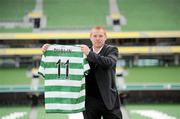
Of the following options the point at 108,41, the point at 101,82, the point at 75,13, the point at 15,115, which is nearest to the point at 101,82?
the point at 101,82

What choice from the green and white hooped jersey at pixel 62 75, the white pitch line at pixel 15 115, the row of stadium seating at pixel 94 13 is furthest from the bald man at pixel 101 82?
the row of stadium seating at pixel 94 13

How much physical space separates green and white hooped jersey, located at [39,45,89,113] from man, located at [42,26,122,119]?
139 mm

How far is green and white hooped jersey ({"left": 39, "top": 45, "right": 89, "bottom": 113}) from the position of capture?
421 centimetres

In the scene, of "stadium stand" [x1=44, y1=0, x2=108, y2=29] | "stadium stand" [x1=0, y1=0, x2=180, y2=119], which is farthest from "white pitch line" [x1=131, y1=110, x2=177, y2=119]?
"stadium stand" [x1=44, y1=0, x2=108, y2=29]

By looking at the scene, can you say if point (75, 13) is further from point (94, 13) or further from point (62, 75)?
point (62, 75)

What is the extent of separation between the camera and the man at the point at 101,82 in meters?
3.97

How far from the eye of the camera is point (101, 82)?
398 centimetres

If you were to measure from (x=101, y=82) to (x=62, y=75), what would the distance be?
489 mm

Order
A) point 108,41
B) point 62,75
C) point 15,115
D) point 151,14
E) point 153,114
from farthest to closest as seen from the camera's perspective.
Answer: point 151,14 → point 108,41 → point 15,115 → point 153,114 → point 62,75

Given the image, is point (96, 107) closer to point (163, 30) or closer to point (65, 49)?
point (65, 49)

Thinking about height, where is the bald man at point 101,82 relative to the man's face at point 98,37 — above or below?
below

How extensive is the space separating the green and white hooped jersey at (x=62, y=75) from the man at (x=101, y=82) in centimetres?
14

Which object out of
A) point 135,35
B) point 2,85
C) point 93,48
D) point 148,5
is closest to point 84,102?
point 93,48

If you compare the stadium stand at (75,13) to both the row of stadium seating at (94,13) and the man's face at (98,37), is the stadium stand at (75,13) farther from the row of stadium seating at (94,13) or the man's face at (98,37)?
the man's face at (98,37)
